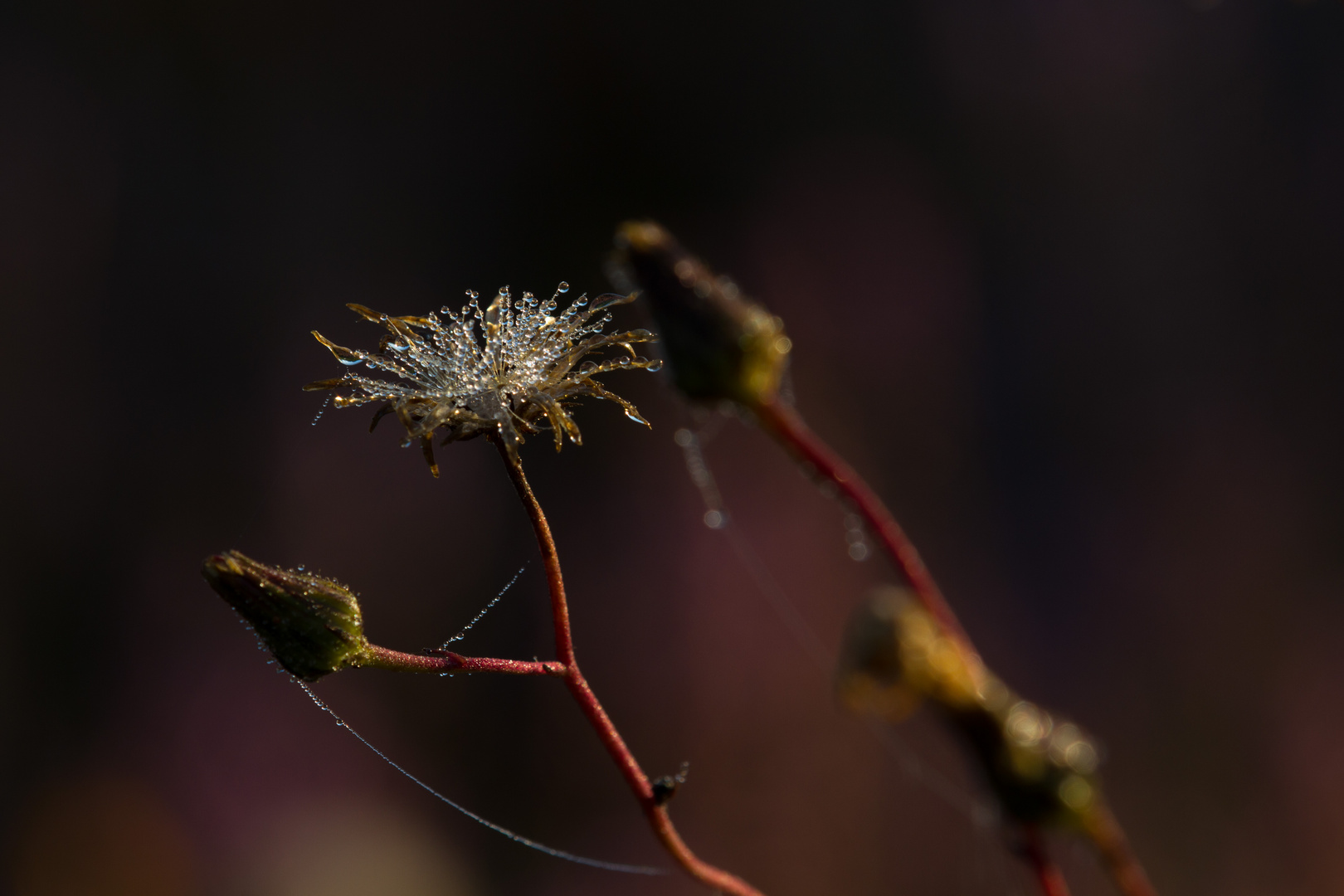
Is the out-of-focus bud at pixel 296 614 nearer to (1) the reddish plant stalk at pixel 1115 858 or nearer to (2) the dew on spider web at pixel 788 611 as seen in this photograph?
(1) the reddish plant stalk at pixel 1115 858

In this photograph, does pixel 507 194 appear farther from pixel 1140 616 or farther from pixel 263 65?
pixel 1140 616

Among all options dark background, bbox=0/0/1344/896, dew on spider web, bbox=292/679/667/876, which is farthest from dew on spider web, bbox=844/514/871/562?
dark background, bbox=0/0/1344/896

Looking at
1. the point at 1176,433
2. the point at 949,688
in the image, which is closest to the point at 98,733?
the point at 949,688

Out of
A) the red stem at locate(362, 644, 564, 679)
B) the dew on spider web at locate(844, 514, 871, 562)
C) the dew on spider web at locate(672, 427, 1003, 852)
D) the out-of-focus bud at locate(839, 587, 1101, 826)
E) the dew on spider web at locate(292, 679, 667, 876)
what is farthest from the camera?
the dew on spider web at locate(672, 427, 1003, 852)

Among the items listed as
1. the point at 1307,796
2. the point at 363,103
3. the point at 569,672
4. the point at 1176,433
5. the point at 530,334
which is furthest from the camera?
the point at 363,103

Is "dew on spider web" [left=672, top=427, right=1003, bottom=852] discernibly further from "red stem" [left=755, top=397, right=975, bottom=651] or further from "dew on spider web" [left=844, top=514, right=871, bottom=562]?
"red stem" [left=755, top=397, right=975, bottom=651]

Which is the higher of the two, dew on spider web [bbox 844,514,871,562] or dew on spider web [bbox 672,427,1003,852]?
dew on spider web [bbox 672,427,1003,852]
